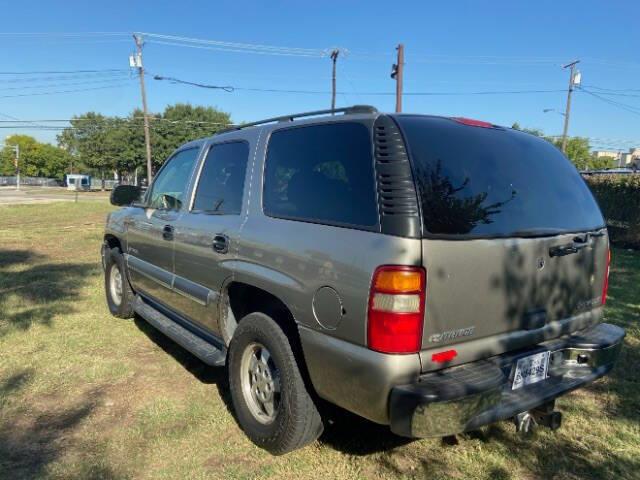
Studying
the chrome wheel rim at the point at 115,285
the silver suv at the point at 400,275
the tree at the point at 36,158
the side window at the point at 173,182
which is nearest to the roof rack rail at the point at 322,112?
the silver suv at the point at 400,275

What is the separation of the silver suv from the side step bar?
0.03 meters

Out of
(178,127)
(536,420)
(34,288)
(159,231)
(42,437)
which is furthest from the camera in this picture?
(178,127)

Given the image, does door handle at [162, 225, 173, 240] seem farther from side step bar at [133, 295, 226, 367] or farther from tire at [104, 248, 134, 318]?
tire at [104, 248, 134, 318]

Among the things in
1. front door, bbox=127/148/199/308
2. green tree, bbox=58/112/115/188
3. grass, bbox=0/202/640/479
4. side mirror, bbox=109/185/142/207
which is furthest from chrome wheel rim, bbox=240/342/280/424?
green tree, bbox=58/112/115/188

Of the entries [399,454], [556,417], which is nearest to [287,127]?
[399,454]

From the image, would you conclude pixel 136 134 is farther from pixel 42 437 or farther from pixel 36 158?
pixel 36 158

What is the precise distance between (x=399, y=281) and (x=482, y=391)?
606 mm

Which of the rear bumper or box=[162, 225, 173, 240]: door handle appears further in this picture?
box=[162, 225, 173, 240]: door handle

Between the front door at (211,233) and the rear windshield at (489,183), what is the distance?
1.29 metres

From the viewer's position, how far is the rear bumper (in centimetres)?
204

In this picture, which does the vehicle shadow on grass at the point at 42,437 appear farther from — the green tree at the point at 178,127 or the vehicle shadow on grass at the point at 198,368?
the green tree at the point at 178,127

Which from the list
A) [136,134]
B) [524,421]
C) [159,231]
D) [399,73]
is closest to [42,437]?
[159,231]

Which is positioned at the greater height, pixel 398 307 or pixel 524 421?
pixel 398 307

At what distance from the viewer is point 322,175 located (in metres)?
2.61
